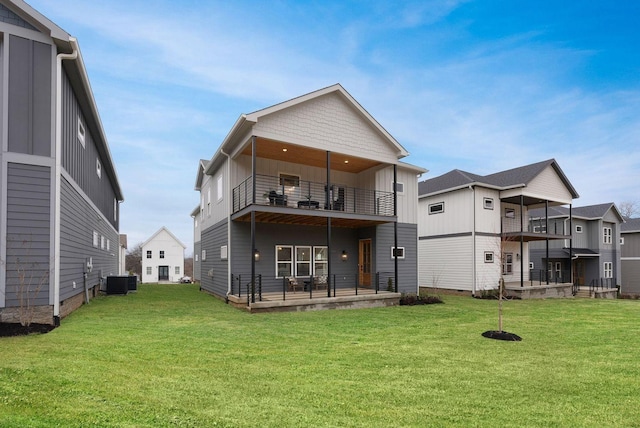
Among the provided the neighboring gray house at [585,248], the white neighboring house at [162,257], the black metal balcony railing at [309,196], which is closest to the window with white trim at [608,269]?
the neighboring gray house at [585,248]

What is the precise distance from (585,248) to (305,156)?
87.6 feet

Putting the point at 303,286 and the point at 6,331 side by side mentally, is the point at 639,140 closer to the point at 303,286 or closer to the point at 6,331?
the point at 303,286

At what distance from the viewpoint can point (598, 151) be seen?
48375 millimetres

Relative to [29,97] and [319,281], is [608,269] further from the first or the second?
[29,97]

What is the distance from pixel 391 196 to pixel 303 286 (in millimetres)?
5849

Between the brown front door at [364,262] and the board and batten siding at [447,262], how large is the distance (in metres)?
6.07

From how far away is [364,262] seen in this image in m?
17.1

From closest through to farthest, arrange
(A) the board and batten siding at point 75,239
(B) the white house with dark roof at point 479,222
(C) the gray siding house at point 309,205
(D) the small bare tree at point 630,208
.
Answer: (A) the board and batten siding at point 75,239, (C) the gray siding house at point 309,205, (B) the white house with dark roof at point 479,222, (D) the small bare tree at point 630,208

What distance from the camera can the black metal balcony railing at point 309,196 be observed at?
1428 centimetres

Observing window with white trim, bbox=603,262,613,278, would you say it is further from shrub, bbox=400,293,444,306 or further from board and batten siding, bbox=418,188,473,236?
shrub, bbox=400,293,444,306

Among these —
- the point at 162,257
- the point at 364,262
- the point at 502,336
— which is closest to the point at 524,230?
the point at 364,262

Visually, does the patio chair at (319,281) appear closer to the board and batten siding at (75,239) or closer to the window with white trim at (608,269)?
the board and batten siding at (75,239)

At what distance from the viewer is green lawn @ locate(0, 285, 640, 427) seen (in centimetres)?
372

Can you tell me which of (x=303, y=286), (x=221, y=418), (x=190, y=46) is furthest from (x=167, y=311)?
(x=190, y=46)
